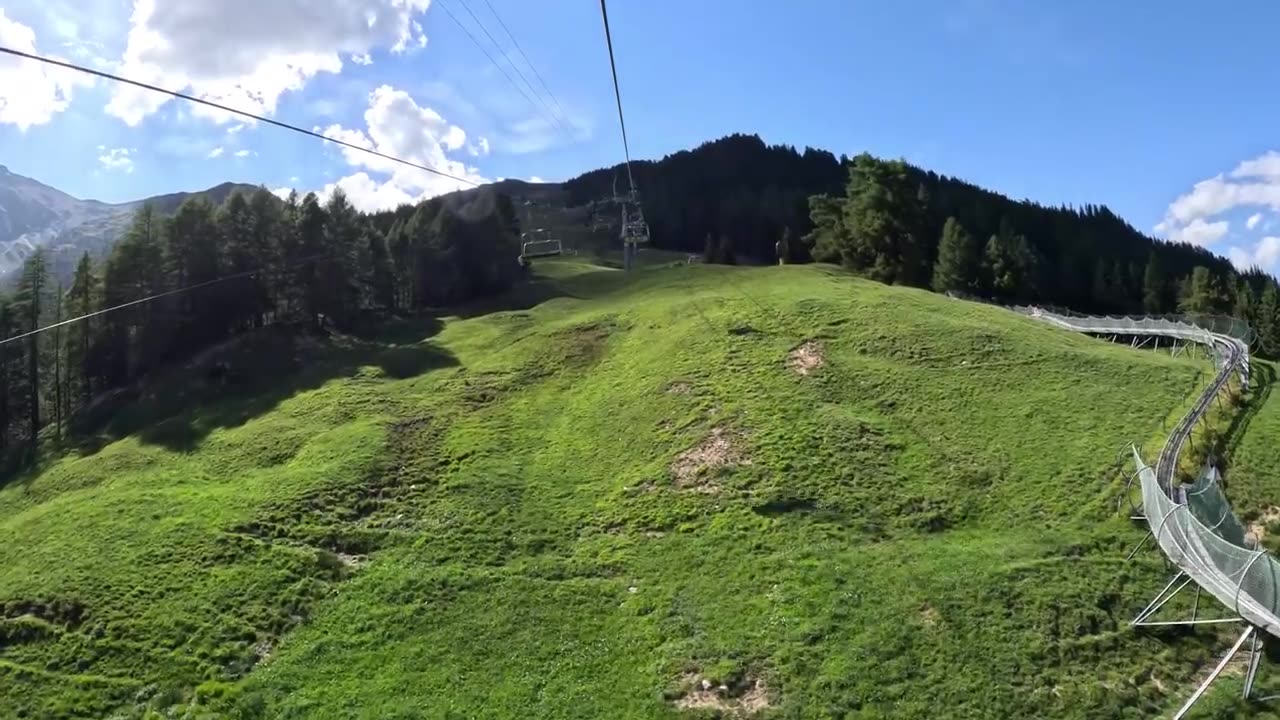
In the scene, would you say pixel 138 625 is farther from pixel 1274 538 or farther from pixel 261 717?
pixel 1274 538

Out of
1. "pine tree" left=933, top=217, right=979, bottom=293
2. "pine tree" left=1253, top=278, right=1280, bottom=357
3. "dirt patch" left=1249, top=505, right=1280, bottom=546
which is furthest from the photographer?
"pine tree" left=933, top=217, right=979, bottom=293

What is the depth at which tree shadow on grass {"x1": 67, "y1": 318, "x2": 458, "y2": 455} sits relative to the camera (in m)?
55.2

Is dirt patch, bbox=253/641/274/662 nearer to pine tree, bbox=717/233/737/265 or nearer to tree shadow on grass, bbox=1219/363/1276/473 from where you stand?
tree shadow on grass, bbox=1219/363/1276/473

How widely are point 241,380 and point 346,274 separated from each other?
17.4 meters

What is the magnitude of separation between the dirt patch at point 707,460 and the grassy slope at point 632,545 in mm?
662

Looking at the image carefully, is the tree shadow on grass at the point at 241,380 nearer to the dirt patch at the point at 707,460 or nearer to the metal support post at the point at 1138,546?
the dirt patch at the point at 707,460

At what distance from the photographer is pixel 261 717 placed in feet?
76.5

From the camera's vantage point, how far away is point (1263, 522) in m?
28.0

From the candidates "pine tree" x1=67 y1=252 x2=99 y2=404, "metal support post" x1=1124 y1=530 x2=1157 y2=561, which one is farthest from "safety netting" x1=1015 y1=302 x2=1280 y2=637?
"pine tree" x1=67 y1=252 x2=99 y2=404

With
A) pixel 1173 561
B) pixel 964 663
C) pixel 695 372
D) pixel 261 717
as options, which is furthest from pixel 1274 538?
pixel 261 717

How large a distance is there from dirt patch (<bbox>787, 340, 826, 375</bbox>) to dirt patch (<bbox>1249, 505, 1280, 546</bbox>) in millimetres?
21858

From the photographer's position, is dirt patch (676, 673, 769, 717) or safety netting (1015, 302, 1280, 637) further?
dirt patch (676, 673, 769, 717)

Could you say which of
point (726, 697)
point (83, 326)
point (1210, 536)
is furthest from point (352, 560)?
point (83, 326)

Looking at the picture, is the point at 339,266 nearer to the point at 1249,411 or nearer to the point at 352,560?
the point at 352,560
